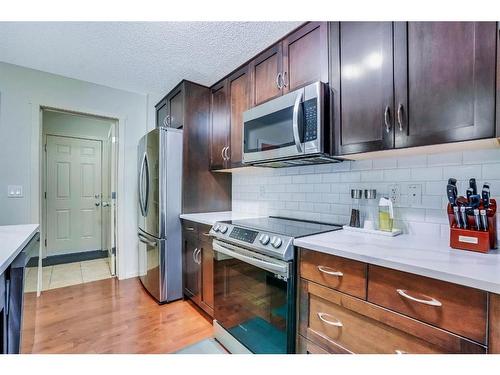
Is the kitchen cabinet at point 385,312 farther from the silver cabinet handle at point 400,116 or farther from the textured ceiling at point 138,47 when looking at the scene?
the textured ceiling at point 138,47

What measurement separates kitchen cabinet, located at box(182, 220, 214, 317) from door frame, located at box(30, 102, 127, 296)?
1122 millimetres

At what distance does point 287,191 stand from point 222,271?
0.87m

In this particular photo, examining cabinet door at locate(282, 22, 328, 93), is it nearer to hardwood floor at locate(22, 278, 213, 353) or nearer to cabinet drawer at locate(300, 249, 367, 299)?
cabinet drawer at locate(300, 249, 367, 299)

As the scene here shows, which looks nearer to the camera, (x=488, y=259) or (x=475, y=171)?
(x=488, y=259)

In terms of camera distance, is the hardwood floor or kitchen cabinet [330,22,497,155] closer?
kitchen cabinet [330,22,497,155]

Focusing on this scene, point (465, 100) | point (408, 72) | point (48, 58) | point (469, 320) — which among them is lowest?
point (469, 320)

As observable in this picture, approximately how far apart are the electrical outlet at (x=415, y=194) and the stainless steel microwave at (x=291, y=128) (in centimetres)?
49

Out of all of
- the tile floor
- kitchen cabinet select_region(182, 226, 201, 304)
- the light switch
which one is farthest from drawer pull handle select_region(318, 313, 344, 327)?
the light switch

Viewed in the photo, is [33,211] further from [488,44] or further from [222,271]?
[488,44]

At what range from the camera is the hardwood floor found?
170 centimetres

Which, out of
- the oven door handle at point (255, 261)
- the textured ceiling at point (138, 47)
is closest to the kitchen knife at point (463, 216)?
the oven door handle at point (255, 261)

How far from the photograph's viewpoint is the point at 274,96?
1.85m

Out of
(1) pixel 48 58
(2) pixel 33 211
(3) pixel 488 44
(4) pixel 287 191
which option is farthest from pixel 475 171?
(2) pixel 33 211

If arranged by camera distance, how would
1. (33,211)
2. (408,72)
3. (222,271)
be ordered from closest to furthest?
(408,72), (222,271), (33,211)
